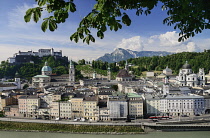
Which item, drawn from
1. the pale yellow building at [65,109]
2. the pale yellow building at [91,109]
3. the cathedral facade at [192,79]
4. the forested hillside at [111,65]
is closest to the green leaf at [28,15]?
the pale yellow building at [91,109]

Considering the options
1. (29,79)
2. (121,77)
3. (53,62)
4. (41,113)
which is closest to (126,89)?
(121,77)

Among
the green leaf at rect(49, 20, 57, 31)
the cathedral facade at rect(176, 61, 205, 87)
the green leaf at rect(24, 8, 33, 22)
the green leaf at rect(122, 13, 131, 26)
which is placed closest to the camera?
the green leaf at rect(24, 8, 33, 22)

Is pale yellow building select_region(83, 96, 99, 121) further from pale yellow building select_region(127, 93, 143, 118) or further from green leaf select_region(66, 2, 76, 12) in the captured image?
green leaf select_region(66, 2, 76, 12)

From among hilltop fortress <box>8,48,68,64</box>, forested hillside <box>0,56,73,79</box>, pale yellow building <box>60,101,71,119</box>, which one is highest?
hilltop fortress <box>8,48,68,64</box>

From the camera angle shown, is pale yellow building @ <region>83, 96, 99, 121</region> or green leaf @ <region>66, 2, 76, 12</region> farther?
pale yellow building @ <region>83, 96, 99, 121</region>

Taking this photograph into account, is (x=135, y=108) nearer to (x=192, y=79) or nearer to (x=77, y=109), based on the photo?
(x=77, y=109)

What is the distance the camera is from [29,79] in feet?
118

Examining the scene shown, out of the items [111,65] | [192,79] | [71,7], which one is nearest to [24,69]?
[111,65]

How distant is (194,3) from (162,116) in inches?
622

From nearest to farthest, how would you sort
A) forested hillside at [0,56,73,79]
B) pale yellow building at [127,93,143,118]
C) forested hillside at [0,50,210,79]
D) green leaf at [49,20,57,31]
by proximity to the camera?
green leaf at [49,20,57,31]
pale yellow building at [127,93,143,118]
forested hillside at [0,56,73,79]
forested hillside at [0,50,210,79]

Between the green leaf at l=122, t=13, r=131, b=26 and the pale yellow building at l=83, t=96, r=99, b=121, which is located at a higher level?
the green leaf at l=122, t=13, r=131, b=26

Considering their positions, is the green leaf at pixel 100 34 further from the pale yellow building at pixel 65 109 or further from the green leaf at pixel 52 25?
the pale yellow building at pixel 65 109

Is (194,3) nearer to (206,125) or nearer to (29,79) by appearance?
(206,125)

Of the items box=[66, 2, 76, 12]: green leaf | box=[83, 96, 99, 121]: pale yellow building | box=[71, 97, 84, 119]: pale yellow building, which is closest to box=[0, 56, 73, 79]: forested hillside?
box=[71, 97, 84, 119]: pale yellow building
